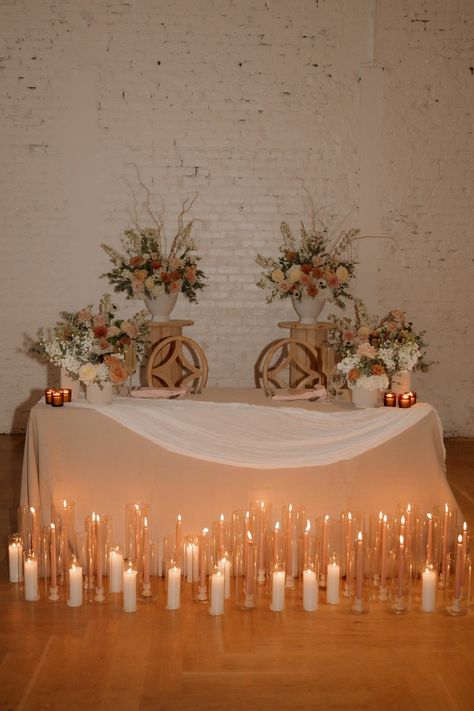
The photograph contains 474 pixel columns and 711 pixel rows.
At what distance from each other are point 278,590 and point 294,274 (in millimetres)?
3290

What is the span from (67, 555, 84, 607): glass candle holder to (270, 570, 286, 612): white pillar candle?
874 millimetres

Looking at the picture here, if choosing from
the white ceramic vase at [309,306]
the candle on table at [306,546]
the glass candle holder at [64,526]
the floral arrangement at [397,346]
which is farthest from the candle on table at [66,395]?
the white ceramic vase at [309,306]

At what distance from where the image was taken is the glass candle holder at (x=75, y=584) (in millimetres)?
3977

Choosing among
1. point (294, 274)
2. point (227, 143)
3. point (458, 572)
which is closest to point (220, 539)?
point (458, 572)

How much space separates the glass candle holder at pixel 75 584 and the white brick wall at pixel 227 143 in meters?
3.88

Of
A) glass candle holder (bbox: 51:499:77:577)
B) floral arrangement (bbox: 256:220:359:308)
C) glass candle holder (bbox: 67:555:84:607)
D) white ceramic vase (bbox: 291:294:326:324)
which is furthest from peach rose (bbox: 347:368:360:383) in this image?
white ceramic vase (bbox: 291:294:326:324)

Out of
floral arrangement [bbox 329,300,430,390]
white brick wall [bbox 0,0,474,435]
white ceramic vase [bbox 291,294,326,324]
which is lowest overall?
floral arrangement [bbox 329,300,430,390]

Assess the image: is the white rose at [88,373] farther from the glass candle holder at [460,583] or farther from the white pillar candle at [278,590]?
the glass candle holder at [460,583]

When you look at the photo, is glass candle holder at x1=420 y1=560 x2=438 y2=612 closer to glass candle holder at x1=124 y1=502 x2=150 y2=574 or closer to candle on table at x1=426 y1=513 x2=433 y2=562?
candle on table at x1=426 y1=513 x2=433 y2=562

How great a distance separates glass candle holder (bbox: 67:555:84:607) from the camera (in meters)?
3.98

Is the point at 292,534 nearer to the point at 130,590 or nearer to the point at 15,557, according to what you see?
the point at 130,590

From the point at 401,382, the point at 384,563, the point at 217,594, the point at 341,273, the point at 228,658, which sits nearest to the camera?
the point at 228,658

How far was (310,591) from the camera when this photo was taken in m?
3.95

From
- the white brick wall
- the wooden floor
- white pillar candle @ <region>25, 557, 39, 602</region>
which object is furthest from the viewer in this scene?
the white brick wall
